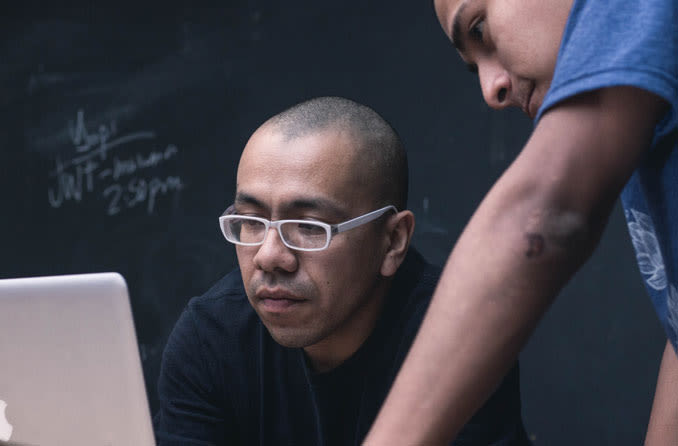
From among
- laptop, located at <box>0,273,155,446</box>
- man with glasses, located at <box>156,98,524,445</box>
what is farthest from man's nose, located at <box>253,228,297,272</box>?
laptop, located at <box>0,273,155,446</box>

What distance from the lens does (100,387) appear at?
→ 0.87 m

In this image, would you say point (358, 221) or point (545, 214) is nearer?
point (545, 214)

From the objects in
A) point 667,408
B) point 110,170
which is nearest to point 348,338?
point 667,408

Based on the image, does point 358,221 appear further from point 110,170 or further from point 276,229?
point 110,170

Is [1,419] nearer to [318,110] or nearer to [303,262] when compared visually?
[303,262]

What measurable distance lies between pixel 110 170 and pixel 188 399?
1.23 metres

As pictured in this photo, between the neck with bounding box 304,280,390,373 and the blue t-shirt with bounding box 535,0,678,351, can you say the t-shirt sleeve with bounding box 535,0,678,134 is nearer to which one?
the blue t-shirt with bounding box 535,0,678,351

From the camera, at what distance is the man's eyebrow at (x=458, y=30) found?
787mm

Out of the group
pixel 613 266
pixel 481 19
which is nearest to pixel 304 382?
pixel 481 19

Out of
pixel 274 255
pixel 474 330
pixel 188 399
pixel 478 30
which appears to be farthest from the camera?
pixel 188 399

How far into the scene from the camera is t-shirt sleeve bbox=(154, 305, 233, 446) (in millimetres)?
1366

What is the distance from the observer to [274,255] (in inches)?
49.3

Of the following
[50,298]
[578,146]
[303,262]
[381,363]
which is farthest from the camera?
[381,363]

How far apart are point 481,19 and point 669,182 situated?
0.85 ft
